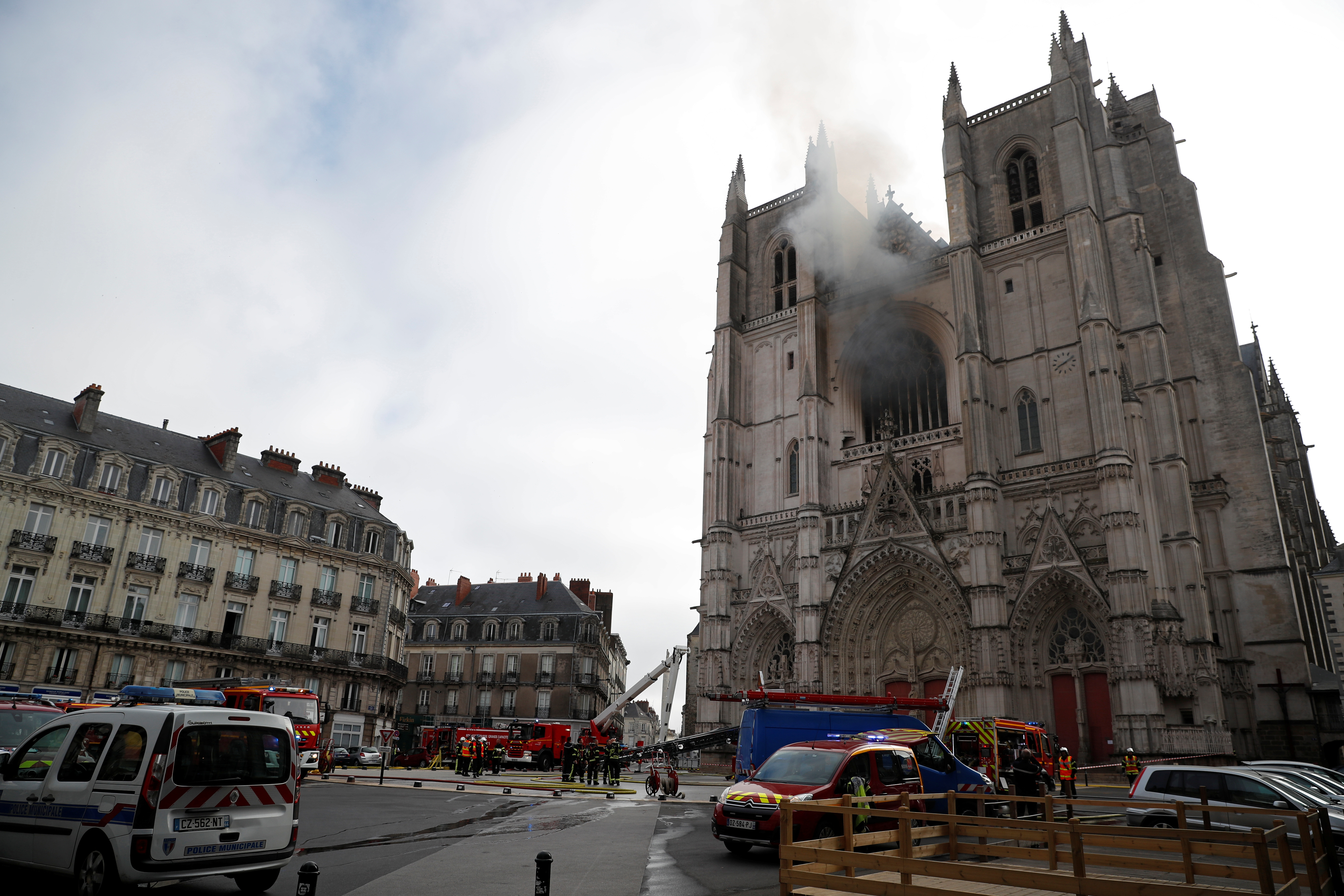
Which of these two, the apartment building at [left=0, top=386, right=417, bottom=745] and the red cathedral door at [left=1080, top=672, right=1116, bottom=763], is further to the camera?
the apartment building at [left=0, top=386, right=417, bottom=745]

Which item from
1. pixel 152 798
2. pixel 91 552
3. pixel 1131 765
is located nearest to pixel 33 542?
pixel 91 552

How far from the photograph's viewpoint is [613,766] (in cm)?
2186

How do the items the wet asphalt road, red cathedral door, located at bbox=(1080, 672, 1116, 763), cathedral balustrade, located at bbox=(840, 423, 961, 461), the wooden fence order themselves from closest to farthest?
the wooden fence, the wet asphalt road, red cathedral door, located at bbox=(1080, 672, 1116, 763), cathedral balustrade, located at bbox=(840, 423, 961, 461)

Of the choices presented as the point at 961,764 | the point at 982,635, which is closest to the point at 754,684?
the point at 982,635

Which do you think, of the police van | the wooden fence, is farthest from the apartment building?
the wooden fence

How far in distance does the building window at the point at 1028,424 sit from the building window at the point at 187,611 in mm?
30965

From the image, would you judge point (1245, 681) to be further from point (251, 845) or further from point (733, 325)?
point (251, 845)

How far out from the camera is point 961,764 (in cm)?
1188

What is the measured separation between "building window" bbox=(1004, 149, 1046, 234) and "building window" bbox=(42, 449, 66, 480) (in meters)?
Answer: 35.7

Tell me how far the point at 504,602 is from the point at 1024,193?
37.2 m

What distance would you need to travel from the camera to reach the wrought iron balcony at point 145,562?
98.2 ft

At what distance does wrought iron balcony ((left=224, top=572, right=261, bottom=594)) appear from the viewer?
3219 cm

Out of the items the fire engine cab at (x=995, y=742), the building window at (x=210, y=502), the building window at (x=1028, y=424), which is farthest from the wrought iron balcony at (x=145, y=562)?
the building window at (x=1028, y=424)

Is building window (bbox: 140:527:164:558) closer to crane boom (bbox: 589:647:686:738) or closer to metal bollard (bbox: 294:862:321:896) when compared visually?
crane boom (bbox: 589:647:686:738)
